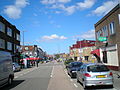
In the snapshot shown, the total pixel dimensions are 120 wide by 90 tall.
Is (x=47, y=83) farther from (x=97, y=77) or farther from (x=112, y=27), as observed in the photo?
(x=112, y=27)

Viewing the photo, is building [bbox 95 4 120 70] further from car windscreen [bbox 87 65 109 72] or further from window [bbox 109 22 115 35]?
car windscreen [bbox 87 65 109 72]

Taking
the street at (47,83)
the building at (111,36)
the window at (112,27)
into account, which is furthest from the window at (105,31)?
the street at (47,83)

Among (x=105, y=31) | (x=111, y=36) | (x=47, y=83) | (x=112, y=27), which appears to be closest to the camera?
(x=47, y=83)

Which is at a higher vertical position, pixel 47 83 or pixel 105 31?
pixel 105 31

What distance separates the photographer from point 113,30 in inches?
870

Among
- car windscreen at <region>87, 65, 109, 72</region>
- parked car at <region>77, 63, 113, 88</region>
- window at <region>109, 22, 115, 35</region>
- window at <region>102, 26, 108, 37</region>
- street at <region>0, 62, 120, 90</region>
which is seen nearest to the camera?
parked car at <region>77, 63, 113, 88</region>

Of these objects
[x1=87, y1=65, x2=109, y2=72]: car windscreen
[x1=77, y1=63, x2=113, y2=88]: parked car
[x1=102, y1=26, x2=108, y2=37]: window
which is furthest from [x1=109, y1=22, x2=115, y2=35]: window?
[x1=77, y1=63, x2=113, y2=88]: parked car

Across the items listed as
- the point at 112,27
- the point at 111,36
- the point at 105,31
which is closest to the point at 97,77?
the point at 111,36

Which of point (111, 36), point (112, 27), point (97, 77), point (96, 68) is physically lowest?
point (97, 77)

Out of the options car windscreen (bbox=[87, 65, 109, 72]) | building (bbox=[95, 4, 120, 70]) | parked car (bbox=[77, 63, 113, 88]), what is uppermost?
building (bbox=[95, 4, 120, 70])

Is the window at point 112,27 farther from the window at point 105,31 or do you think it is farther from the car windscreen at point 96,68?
the car windscreen at point 96,68

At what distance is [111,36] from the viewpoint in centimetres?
2259

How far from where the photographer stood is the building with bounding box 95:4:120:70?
20392 mm

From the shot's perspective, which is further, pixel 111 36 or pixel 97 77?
pixel 111 36
